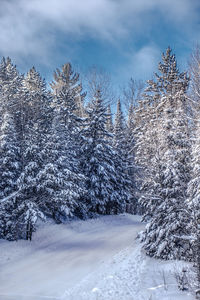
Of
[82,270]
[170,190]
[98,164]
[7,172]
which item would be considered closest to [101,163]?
[98,164]

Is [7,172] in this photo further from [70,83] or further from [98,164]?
[70,83]

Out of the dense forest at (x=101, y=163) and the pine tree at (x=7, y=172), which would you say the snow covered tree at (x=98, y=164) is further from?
the pine tree at (x=7, y=172)

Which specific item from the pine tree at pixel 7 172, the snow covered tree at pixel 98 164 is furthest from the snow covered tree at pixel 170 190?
the snow covered tree at pixel 98 164

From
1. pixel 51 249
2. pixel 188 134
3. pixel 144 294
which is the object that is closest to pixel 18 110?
pixel 51 249

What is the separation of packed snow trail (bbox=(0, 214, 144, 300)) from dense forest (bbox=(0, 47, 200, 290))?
1429mm

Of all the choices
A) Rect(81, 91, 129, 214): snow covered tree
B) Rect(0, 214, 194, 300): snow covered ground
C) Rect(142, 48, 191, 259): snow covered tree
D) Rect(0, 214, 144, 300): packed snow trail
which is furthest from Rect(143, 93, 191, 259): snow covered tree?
Rect(81, 91, 129, 214): snow covered tree

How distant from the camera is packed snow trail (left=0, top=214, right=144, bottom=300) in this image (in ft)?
26.8

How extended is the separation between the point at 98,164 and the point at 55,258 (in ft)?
40.4

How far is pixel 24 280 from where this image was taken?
898 cm

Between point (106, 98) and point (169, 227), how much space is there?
22.2 m

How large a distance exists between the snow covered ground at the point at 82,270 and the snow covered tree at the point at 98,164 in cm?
664

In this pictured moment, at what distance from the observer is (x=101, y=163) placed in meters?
23.8

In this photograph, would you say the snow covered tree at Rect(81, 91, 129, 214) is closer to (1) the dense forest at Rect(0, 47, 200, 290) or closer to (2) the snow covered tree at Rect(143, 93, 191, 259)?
(1) the dense forest at Rect(0, 47, 200, 290)

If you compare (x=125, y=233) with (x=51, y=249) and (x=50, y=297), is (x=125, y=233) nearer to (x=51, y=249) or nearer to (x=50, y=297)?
(x=51, y=249)
